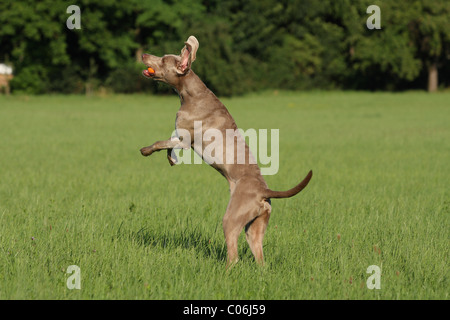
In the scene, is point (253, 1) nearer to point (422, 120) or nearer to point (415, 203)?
point (422, 120)

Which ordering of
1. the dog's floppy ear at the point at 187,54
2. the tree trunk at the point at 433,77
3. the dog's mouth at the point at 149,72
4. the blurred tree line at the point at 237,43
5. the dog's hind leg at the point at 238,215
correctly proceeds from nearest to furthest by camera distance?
1. the dog's hind leg at the point at 238,215
2. the dog's floppy ear at the point at 187,54
3. the dog's mouth at the point at 149,72
4. the blurred tree line at the point at 237,43
5. the tree trunk at the point at 433,77

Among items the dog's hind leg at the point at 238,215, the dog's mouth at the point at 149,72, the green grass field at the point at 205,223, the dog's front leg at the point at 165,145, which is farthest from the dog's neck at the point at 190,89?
the green grass field at the point at 205,223

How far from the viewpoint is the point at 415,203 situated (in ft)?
33.6

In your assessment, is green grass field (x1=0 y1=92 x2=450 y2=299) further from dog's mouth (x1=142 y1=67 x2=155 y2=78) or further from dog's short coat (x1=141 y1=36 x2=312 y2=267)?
dog's mouth (x1=142 y1=67 x2=155 y2=78)

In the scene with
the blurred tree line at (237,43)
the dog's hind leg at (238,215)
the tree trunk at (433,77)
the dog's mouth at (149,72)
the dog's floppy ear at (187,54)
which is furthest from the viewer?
the tree trunk at (433,77)

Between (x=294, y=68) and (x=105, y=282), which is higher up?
(x=294, y=68)

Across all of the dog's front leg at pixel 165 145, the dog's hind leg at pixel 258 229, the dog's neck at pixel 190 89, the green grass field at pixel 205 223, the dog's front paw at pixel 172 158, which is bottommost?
the green grass field at pixel 205 223

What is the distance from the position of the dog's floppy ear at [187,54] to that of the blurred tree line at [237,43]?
38779 millimetres

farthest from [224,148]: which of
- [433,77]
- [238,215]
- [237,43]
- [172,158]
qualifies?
[433,77]

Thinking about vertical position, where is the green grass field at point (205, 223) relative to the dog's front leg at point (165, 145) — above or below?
below

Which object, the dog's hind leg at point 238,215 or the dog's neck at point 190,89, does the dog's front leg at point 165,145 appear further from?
the dog's hind leg at point 238,215

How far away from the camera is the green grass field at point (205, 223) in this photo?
5.48 meters

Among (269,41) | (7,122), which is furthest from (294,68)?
(7,122)
